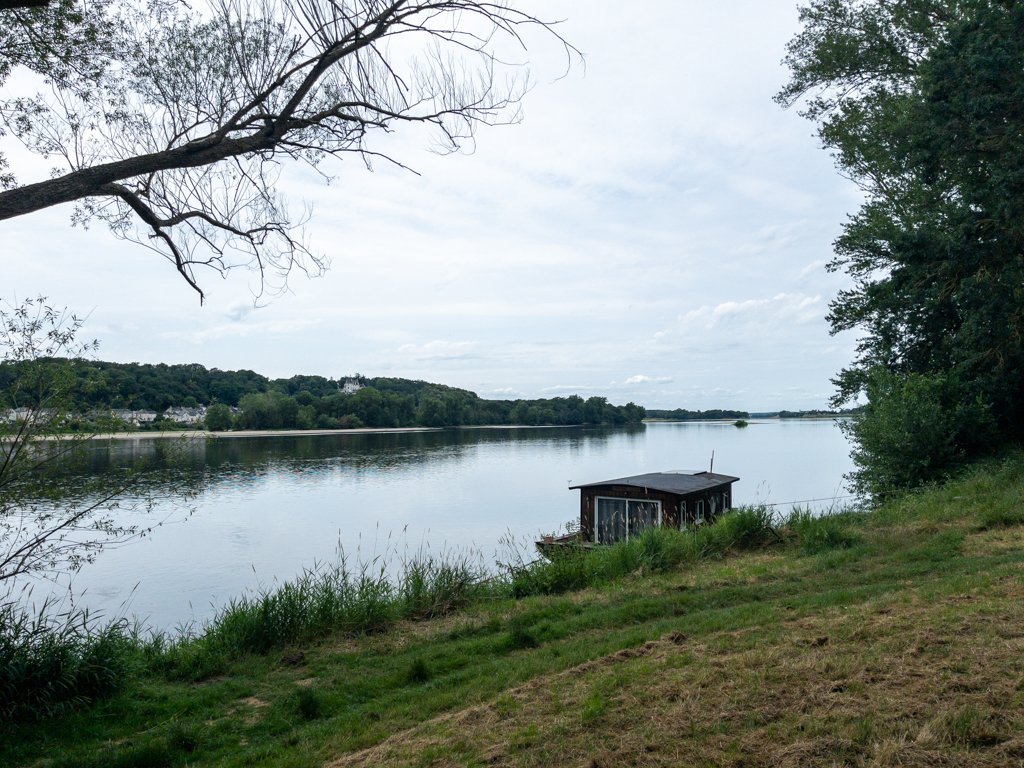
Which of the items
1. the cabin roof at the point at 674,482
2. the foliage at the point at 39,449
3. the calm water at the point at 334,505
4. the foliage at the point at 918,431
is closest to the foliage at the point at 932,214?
the foliage at the point at 918,431

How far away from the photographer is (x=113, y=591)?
1964 centimetres

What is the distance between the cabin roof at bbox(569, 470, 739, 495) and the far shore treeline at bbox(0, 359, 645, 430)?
33.3 ft

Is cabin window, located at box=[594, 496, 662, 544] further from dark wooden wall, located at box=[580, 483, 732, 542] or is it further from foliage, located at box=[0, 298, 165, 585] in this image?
foliage, located at box=[0, 298, 165, 585]

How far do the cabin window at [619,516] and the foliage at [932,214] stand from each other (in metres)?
5.59

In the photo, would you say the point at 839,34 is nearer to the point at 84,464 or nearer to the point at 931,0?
the point at 931,0

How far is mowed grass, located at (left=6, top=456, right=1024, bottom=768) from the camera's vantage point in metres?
3.45

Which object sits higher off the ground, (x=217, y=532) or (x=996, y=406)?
(x=996, y=406)

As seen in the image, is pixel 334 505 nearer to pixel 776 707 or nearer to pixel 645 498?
pixel 645 498

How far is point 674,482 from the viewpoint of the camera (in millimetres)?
19656

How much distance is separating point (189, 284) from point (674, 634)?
18.6 feet

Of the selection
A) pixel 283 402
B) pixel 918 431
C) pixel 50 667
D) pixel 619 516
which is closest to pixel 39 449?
pixel 50 667

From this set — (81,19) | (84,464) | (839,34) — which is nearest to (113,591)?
(84,464)

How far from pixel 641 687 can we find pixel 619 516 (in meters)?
14.2

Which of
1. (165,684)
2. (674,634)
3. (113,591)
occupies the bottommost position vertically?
(113,591)
